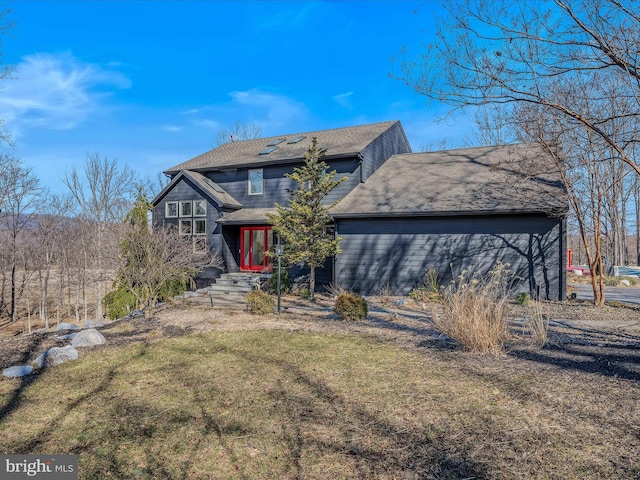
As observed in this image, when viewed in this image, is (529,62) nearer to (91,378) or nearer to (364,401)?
(364,401)

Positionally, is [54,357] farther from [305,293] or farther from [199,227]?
[199,227]

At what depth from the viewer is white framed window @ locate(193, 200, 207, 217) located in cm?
1562

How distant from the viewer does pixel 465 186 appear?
1250cm

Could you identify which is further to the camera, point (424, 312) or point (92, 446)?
point (424, 312)

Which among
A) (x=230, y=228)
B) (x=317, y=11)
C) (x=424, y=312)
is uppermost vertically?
(x=317, y=11)

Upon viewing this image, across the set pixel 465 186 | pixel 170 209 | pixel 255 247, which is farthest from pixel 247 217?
pixel 465 186

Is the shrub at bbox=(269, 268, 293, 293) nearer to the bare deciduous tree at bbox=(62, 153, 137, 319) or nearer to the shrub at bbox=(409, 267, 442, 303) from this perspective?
the shrub at bbox=(409, 267, 442, 303)

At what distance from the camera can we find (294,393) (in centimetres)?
394

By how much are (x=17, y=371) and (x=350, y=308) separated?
5.60 meters

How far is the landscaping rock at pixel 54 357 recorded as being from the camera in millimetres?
5137

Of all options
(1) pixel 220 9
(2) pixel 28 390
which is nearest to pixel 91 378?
(2) pixel 28 390

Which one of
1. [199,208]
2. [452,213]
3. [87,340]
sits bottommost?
[87,340]

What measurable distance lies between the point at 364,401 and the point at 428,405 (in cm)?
62

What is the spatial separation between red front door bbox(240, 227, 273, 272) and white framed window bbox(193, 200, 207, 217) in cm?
177
